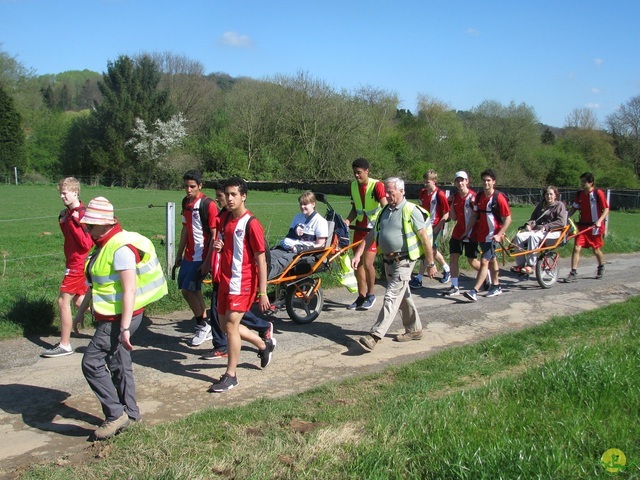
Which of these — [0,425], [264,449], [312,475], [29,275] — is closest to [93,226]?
[0,425]

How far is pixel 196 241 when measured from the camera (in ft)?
24.7

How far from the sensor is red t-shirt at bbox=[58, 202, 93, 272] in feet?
22.5

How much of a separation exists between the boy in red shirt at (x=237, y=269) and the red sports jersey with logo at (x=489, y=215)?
541 cm

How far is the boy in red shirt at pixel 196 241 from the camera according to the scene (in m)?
7.39

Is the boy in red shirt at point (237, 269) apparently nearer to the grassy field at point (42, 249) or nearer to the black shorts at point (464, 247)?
the grassy field at point (42, 249)

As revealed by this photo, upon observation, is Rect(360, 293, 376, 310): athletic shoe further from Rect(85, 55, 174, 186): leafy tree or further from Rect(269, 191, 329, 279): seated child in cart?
Rect(85, 55, 174, 186): leafy tree

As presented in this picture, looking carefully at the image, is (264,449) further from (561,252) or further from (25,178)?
(25,178)

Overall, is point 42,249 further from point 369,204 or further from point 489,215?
point 489,215

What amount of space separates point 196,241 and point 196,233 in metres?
Result: 0.10

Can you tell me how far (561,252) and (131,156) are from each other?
52502 millimetres

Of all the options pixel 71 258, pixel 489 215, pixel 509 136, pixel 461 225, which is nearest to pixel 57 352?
pixel 71 258

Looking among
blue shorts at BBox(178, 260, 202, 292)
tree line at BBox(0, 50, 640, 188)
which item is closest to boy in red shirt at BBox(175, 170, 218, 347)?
blue shorts at BBox(178, 260, 202, 292)

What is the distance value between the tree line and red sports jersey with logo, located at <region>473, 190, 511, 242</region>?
44.7 m

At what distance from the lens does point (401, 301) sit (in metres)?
7.58
